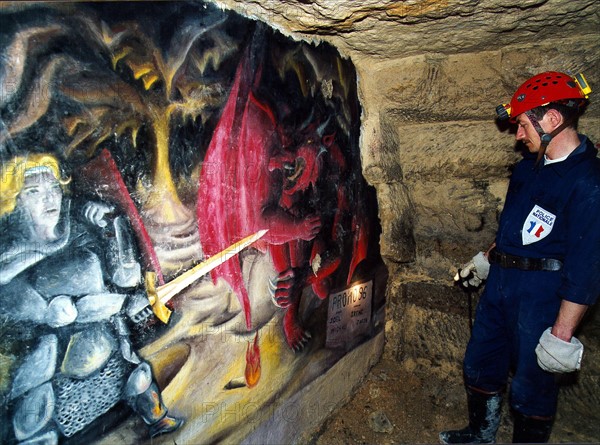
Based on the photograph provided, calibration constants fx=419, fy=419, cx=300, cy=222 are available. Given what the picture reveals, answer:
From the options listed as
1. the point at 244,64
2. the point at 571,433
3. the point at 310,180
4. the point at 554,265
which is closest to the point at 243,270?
the point at 310,180

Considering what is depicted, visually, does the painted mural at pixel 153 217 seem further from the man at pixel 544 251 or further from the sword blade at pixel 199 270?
the man at pixel 544 251

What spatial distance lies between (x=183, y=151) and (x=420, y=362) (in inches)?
94.3

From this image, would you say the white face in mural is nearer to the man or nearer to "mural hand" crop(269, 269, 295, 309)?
"mural hand" crop(269, 269, 295, 309)

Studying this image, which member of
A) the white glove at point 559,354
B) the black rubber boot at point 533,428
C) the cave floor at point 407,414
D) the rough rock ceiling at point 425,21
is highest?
the rough rock ceiling at point 425,21

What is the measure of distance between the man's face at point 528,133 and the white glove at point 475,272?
2.36 ft

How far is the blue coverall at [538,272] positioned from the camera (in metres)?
1.75

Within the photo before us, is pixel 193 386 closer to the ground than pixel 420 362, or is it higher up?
higher up

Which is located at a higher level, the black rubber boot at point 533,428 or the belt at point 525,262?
the belt at point 525,262

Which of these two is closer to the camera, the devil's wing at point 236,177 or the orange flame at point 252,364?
the devil's wing at point 236,177

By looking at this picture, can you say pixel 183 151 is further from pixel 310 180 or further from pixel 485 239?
pixel 485 239

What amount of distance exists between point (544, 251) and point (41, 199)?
1.98 meters

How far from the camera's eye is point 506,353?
7.32ft

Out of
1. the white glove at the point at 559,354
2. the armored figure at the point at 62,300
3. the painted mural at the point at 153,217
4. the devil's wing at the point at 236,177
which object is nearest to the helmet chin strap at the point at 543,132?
the white glove at the point at 559,354

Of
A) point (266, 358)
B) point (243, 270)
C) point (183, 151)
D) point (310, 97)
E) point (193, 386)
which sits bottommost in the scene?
point (266, 358)
